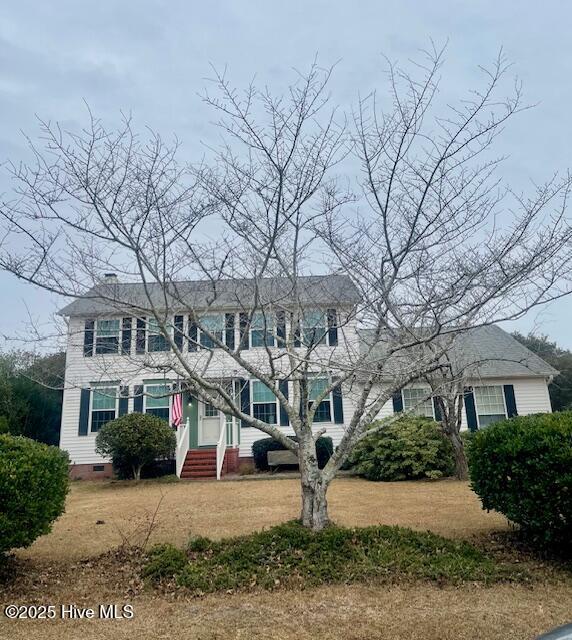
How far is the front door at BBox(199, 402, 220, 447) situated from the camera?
1573cm

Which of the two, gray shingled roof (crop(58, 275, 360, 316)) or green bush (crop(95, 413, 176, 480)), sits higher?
gray shingled roof (crop(58, 275, 360, 316))

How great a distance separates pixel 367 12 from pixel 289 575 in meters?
6.28

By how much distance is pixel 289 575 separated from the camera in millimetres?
4887

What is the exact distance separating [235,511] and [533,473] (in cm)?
498

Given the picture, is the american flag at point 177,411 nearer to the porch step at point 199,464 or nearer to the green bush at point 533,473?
the porch step at point 199,464

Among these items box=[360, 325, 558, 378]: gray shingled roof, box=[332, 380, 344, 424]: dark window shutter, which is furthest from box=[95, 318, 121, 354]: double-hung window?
box=[360, 325, 558, 378]: gray shingled roof

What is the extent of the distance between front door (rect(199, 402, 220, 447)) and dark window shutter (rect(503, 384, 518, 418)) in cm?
927

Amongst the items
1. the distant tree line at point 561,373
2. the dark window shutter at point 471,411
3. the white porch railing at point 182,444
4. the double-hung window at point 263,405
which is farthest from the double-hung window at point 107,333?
the distant tree line at point 561,373

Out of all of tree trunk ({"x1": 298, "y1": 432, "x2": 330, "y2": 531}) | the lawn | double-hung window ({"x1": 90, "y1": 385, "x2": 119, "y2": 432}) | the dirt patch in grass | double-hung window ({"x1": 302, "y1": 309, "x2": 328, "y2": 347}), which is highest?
double-hung window ({"x1": 302, "y1": 309, "x2": 328, "y2": 347})

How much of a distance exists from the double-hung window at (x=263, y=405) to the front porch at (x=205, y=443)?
0.86 m

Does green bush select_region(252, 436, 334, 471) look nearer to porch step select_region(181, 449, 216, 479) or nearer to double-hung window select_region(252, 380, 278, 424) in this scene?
double-hung window select_region(252, 380, 278, 424)

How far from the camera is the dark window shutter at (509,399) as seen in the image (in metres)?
15.6

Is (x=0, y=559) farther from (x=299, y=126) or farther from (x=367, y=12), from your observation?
(x=367, y=12)

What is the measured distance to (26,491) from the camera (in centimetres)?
474
